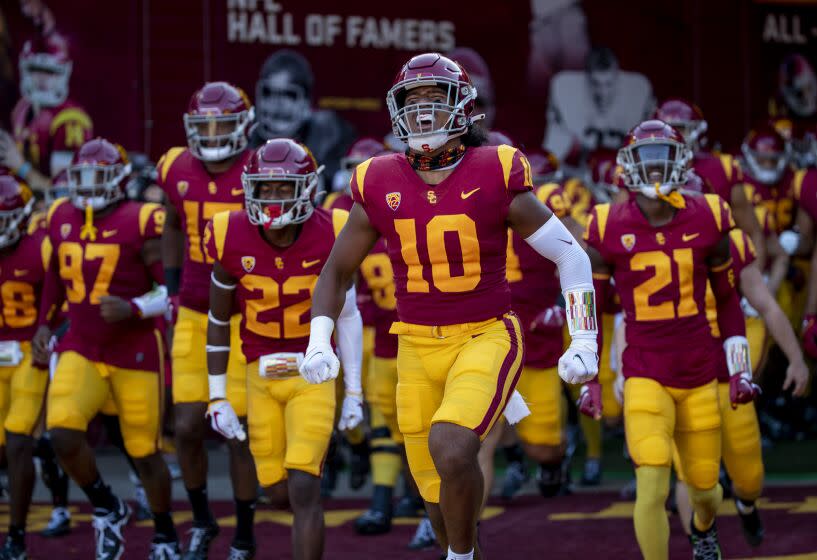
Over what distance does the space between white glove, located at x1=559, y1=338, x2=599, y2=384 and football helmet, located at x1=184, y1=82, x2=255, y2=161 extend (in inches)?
108

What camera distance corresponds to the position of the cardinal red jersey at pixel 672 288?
19.2 feet

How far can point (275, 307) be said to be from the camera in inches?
236

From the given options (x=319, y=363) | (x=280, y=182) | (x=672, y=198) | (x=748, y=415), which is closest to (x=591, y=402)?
(x=748, y=415)

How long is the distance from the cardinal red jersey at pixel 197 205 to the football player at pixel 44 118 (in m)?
3.11

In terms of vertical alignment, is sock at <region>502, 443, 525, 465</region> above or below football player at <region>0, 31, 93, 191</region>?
below

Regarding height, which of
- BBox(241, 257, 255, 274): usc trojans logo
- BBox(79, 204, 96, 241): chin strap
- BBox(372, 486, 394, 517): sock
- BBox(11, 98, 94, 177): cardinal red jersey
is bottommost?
BBox(372, 486, 394, 517): sock

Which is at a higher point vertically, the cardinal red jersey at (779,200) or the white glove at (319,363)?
the cardinal red jersey at (779,200)

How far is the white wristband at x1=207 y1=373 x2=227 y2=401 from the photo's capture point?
6.11m

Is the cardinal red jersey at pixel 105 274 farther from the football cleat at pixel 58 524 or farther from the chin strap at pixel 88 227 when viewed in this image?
the football cleat at pixel 58 524

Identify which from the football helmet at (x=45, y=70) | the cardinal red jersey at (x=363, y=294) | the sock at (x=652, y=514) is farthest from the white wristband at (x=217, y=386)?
the football helmet at (x=45, y=70)

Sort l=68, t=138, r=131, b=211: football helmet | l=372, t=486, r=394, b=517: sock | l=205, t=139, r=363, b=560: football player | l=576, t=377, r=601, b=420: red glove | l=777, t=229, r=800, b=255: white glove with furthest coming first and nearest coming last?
l=777, t=229, r=800, b=255: white glove, l=372, t=486, r=394, b=517: sock, l=68, t=138, r=131, b=211: football helmet, l=205, t=139, r=363, b=560: football player, l=576, t=377, r=601, b=420: red glove

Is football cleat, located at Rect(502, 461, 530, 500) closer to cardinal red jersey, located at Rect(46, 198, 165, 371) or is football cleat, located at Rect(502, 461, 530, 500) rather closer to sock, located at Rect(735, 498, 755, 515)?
sock, located at Rect(735, 498, 755, 515)

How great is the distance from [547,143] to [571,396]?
276 cm

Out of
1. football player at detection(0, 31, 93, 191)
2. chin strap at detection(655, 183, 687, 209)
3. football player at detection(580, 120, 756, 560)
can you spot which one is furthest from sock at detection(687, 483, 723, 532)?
football player at detection(0, 31, 93, 191)
